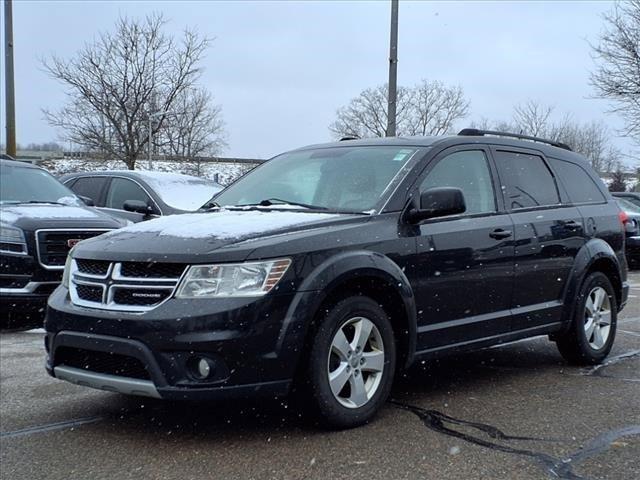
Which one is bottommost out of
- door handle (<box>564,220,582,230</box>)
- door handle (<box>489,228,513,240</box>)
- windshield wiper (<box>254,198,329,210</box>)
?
door handle (<box>489,228,513,240</box>)

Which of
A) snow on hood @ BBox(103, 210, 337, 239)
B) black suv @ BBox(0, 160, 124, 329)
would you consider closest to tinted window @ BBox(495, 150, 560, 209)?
snow on hood @ BBox(103, 210, 337, 239)

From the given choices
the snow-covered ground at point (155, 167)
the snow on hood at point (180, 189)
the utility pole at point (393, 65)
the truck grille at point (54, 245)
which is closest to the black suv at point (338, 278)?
the truck grille at point (54, 245)

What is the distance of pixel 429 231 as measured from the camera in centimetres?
469

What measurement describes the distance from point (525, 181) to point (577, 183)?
34.1 inches

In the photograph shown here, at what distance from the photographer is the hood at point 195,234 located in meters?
3.89

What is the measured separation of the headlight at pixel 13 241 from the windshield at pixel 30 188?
1034 millimetres

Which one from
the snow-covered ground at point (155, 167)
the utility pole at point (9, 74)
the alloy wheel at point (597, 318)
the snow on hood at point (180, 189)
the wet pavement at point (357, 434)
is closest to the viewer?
the wet pavement at point (357, 434)

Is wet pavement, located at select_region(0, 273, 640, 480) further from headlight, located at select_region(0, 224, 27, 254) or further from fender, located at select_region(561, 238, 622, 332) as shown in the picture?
headlight, located at select_region(0, 224, 27, 254)

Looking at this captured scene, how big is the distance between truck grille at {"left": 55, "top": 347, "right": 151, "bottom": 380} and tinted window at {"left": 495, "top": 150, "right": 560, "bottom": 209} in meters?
2.91

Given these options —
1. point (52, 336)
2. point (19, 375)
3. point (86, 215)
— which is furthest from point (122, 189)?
point (52, 336)

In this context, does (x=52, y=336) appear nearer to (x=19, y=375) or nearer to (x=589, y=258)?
(x=19, y=375)

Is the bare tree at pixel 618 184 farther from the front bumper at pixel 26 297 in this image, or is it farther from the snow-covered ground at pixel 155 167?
the front bumper at pixel 26 297

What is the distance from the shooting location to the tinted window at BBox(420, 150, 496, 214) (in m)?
5.02

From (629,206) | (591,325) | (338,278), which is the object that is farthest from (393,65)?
(338,278)
